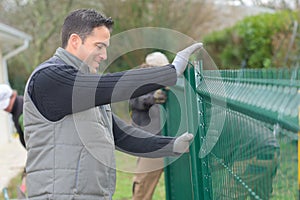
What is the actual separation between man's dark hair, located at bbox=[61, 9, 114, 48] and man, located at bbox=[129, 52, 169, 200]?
3.23 meters

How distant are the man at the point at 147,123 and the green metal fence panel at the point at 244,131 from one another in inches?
90.4

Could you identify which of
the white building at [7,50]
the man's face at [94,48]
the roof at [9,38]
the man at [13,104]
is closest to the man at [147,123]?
the man at [13,104]

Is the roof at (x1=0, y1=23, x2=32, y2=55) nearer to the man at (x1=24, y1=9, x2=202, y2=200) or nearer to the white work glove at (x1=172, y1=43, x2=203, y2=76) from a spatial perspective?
the man at (x1=24, y1=9, x2=202, y2=200)

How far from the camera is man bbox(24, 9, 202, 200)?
3070 millimetres

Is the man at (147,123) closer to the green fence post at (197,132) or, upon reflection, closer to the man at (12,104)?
the man at (12,104)

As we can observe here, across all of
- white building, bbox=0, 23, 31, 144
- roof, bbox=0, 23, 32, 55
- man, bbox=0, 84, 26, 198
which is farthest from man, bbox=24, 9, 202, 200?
white building, bbox=0, 23, 31, 144

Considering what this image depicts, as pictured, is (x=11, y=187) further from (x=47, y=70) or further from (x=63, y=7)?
(x=63, y=7)

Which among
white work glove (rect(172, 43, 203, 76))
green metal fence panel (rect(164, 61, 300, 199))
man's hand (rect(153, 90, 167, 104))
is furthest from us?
man's hand (rect(153, 90, 167, 104))

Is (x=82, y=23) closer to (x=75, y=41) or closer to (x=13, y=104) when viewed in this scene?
(x=75, y=41)

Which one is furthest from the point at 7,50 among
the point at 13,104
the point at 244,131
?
the point at 244,131

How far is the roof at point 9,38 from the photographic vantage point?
1584cm

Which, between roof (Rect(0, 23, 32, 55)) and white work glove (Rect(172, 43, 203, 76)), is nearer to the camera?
white work glove (Rect(172, 43, 203, 76))

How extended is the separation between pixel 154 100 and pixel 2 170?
6630 mm

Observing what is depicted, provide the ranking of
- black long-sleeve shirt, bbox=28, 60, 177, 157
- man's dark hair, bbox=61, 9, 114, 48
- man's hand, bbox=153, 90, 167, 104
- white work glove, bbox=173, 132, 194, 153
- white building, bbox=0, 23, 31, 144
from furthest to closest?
white building, bbox=0, 23, 31, 144 < man's hand, bbox=153, 90, 167, 104 < white work glove, bbox=173, 132, 194, 153 < man's dark hair, bbox=61, 9, 114, 48 < black long-sleeve shirt, bbox=28, 60, 177, 157
